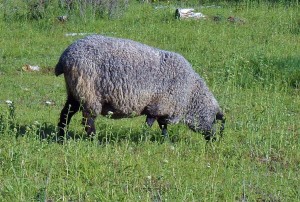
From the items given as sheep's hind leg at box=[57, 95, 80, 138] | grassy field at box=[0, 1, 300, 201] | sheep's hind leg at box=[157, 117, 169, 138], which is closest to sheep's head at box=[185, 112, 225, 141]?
grassy field at box=[0, 1, 300, 201]

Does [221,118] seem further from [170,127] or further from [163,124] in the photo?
[163,124]

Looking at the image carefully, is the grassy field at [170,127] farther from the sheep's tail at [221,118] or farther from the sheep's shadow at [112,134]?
the sheep's tail at [221,118]

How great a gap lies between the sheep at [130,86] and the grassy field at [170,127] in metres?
0.28

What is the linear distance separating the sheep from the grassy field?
282 mm

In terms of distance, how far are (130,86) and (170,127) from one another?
1.27m

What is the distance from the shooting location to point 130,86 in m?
9.73

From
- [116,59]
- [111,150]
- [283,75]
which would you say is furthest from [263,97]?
[111,150]

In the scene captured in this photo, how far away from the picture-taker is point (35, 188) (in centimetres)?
694

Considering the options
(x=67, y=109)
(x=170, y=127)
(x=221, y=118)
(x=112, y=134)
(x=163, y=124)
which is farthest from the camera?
(x=170, y=127)

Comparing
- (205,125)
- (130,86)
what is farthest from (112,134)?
(205,125)

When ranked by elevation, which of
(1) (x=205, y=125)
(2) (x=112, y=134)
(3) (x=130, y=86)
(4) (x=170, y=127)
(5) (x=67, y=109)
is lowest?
(4) (x=170, y=127)

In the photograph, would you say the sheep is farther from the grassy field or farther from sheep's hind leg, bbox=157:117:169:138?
the grassy field

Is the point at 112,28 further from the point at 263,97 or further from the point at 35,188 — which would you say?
the point at 35,188

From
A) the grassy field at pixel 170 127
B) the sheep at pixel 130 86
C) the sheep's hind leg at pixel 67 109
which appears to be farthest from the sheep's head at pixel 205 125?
the sheep's hind leg at pixel 67 109
